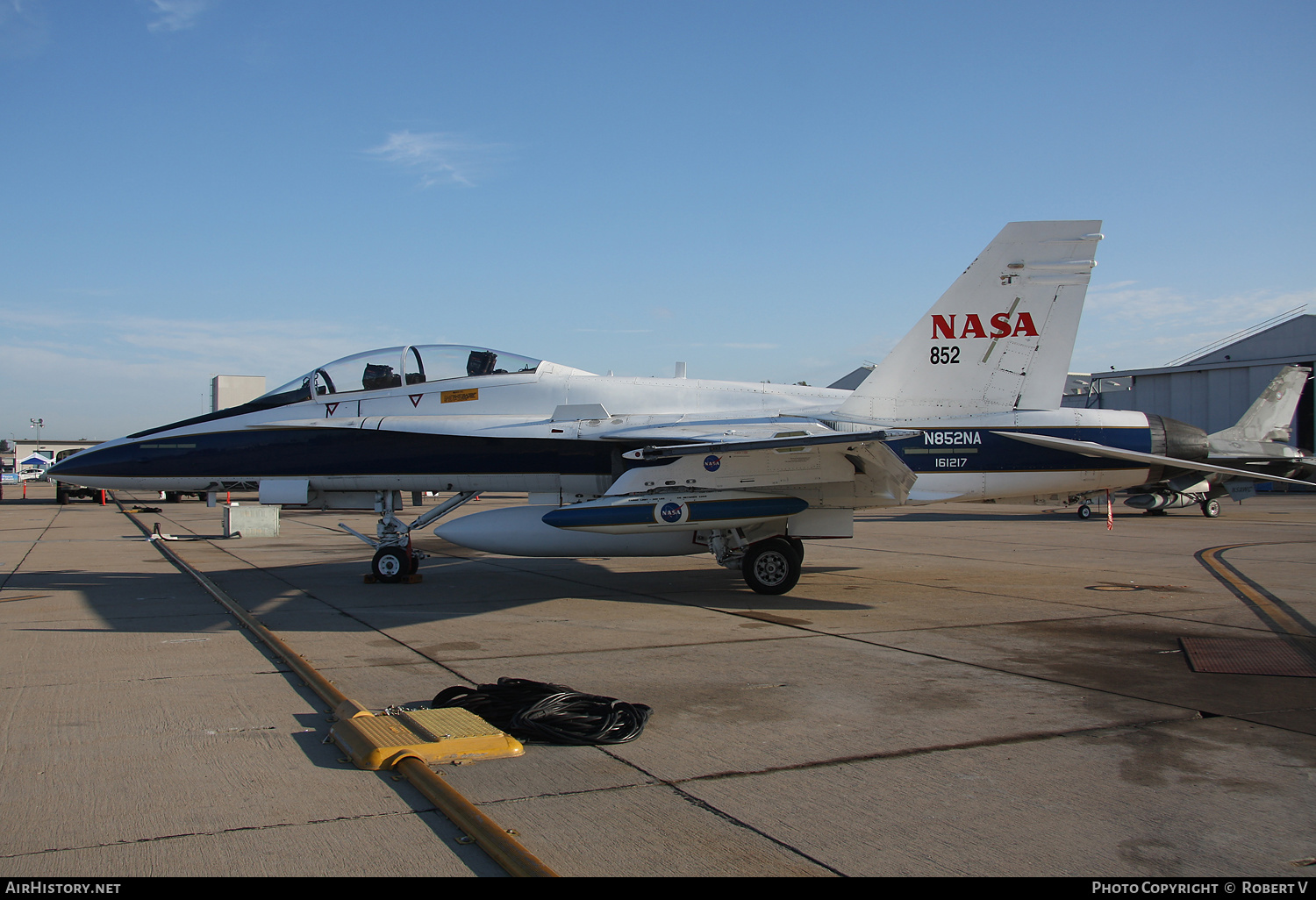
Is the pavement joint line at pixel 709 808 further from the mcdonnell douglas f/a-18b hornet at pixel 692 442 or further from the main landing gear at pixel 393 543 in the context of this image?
the main landing gear at pixel 393 543

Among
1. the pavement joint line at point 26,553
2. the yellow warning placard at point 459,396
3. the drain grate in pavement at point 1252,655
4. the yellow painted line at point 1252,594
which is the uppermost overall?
the yellow warning placard at point 459,396

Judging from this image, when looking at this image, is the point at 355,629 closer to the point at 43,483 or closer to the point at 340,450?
the point at 340,450

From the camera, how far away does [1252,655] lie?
664cm

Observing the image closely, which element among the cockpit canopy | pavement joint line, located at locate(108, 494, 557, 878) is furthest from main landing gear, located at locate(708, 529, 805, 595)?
pavement joint line, located at locate(108, 494, 557, 878)

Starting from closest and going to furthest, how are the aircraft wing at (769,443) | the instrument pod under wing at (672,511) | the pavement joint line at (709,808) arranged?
the pavement joint line at (709,808), the aircraft wing at (769,443), the instrument pod under wing at (672,511)

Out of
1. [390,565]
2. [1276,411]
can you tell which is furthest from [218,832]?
[1276,411]

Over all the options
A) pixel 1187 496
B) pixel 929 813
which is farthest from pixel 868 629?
pixel 1187 496

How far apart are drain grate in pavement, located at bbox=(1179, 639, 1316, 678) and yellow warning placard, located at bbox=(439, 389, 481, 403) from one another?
7937 mm

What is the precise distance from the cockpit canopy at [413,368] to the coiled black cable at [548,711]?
248 inches

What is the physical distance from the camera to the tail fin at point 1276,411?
25.5 meters

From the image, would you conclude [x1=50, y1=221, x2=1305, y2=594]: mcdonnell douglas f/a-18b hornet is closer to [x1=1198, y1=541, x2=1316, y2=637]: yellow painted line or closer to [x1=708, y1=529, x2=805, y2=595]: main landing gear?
[x1=708, y1=529, x2=805, y2=595]: main landing gear

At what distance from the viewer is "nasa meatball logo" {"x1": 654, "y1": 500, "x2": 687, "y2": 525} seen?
354 inches

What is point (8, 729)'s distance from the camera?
4695 mm

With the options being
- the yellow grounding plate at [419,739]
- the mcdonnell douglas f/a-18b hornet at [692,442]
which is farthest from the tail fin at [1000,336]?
the yellow grounding plate at [419,739]
